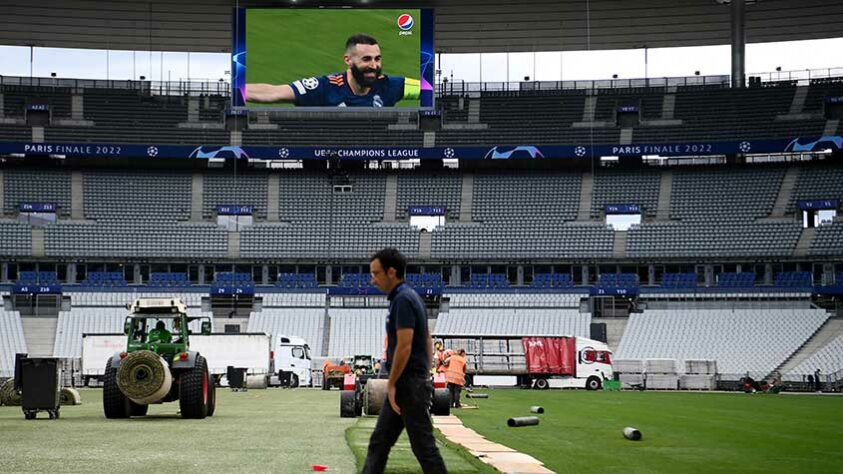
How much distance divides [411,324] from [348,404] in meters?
15.9

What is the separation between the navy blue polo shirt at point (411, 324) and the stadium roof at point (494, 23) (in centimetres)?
5636

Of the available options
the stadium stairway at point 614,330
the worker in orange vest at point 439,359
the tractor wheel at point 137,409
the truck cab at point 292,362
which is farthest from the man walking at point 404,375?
the stadium stairway at point 614,330

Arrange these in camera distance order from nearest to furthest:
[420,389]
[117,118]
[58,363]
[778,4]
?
[420,389], [58,363], [778,4], [117,118]

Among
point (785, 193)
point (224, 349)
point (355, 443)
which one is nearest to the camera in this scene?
point (355, 443)

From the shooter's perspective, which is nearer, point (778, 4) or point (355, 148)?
point (778, 4)

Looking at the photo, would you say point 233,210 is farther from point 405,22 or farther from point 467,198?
point 405,22

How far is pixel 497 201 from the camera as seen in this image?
2987 inches

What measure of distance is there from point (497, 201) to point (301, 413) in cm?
4818

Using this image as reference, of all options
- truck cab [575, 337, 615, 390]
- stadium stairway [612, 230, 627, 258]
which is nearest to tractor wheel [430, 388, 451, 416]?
truck cab [575, 337, 615, 390]

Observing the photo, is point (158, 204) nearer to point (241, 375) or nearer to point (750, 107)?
point (241, 375)

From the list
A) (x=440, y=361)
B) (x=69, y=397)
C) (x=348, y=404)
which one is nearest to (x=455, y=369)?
(x=440, y=361)

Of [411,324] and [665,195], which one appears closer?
[411,324]

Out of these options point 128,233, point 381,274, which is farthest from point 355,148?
point 381,274

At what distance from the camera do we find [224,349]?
58.1 metres
